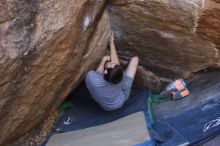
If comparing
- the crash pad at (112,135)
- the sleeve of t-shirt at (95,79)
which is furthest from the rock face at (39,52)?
the crash pad at (112,135)

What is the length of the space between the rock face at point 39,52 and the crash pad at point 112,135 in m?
0.31

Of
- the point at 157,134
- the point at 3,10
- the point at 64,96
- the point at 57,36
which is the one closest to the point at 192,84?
the point at 157,134

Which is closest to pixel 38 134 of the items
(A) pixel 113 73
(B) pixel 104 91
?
(B) pixel 104 91

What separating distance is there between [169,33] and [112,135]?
1056 mm

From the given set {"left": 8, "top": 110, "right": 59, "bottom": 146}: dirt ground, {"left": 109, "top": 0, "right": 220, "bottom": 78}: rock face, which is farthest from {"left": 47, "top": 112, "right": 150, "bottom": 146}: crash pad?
{"left": 109, "top": 0, "right": 220, "bottom": 78}: rock face

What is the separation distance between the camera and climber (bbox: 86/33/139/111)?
4.25m

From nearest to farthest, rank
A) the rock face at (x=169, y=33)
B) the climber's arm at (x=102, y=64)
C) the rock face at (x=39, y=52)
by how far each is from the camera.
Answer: the rock face at (x=39, y=52)
the rock face at (x=169, y=33)
the climber's arm at (x=102, y=64)

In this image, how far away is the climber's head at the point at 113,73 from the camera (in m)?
4.21

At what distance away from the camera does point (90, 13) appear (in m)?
3.95

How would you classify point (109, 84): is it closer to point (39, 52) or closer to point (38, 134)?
point (38, 134)

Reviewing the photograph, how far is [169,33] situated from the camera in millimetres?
4211

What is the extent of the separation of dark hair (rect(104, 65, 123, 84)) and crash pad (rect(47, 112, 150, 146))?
1.17 ft

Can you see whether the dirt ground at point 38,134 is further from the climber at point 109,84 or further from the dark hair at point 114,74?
the dark hair at point 114,74

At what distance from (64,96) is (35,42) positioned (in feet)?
3.13
